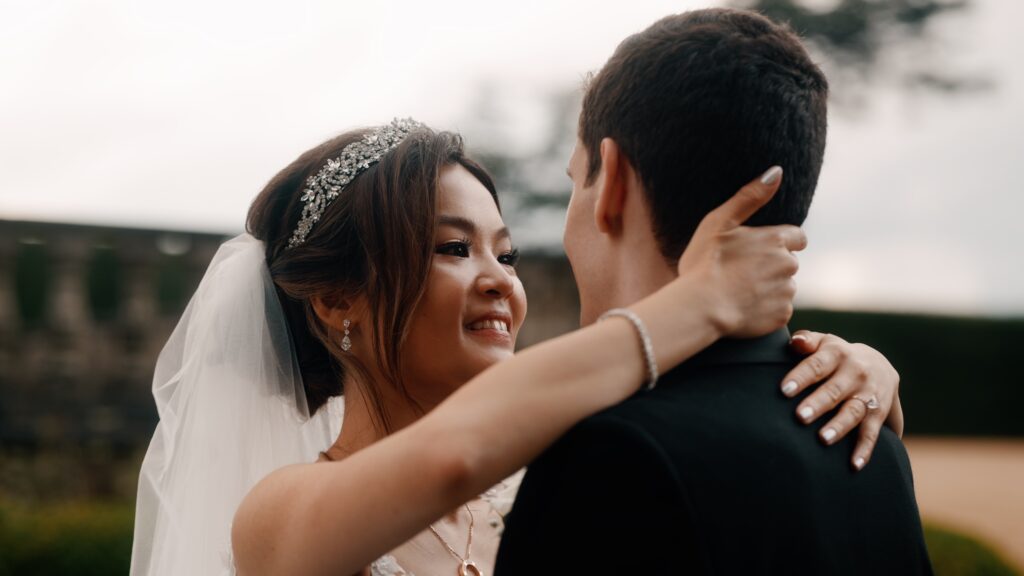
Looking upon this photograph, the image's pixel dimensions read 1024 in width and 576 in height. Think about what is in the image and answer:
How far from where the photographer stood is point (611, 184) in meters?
2.15

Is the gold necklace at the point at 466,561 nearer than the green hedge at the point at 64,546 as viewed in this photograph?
Yes

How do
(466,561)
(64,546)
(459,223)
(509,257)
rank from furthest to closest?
(64,546), (509,257), (459,223), (466,561)

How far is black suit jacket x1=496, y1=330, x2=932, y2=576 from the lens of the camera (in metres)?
1.79

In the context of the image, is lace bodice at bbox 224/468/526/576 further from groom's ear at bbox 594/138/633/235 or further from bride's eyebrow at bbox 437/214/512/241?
groom's ear at bbox 594/138/633/235

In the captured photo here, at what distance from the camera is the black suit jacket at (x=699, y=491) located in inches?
70.5

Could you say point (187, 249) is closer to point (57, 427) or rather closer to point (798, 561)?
point (57, 427)

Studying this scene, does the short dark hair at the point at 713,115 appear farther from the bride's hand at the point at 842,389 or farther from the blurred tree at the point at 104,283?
the blurred tree at the point at 104,283

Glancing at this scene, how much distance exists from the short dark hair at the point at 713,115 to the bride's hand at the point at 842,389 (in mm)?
314

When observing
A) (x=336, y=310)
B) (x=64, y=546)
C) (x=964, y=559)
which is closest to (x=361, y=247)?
(x=336, y=310)

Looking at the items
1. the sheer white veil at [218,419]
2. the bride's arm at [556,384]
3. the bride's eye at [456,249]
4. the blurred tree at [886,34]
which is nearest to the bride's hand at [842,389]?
the bride's arm at [556,384]

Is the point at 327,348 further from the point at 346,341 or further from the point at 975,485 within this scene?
the point at 975,485

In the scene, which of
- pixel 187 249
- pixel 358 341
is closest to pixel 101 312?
pixel 187 249

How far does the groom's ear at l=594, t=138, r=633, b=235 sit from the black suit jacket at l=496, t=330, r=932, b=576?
356 mm

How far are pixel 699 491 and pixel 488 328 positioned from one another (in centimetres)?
170
